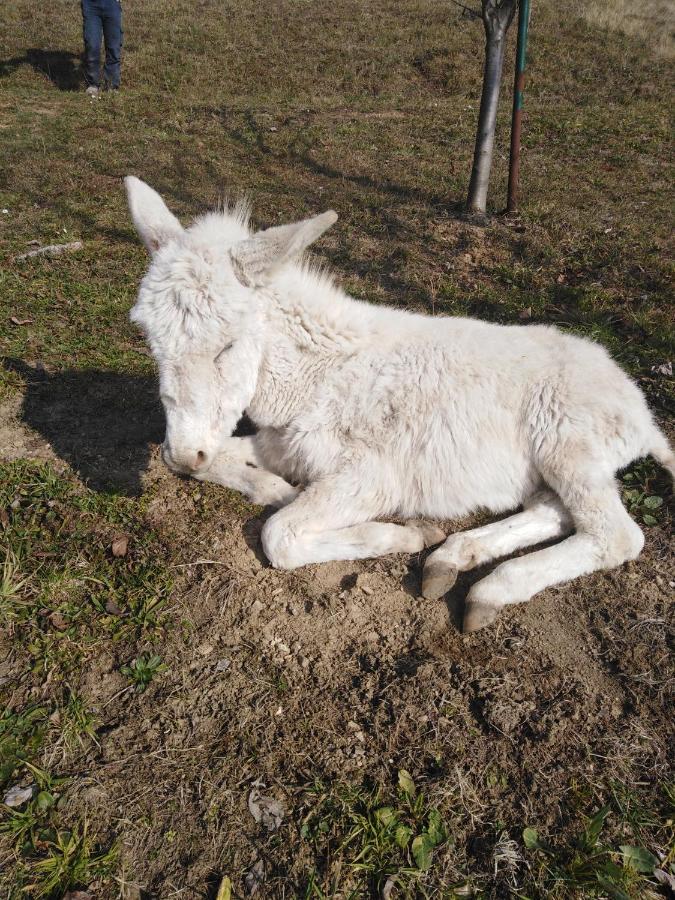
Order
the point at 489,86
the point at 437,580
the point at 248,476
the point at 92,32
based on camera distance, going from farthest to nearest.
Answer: the point at 92,32, the point at 489,86, the point at 248,476, the point at 437,580

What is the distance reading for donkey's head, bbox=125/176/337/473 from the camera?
3418 mm

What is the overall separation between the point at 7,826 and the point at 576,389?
156 inches

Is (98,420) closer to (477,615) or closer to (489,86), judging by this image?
(477,615)

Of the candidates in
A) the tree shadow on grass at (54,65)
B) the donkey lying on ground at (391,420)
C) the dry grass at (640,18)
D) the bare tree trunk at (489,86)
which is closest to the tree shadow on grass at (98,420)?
the donkey lying on ground at (391,420)

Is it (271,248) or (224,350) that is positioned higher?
(271,248)

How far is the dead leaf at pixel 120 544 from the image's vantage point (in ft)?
12.3

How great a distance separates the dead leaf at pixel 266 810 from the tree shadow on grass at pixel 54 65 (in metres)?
20.2

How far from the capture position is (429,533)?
4000mm

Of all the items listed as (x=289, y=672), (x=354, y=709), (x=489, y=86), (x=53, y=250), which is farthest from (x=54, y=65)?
(x=354, y=709)

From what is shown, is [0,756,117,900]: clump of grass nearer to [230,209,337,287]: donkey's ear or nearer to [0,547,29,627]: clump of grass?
[0,547,29,627]: clump of grass

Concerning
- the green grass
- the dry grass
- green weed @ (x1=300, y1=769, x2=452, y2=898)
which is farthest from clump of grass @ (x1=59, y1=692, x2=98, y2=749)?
the dry grass

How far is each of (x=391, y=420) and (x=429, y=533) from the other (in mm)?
844

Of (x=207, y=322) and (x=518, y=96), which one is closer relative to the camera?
(x=207, y=322)

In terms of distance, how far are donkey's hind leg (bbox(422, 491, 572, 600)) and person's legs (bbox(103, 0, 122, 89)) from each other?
1854 cm
